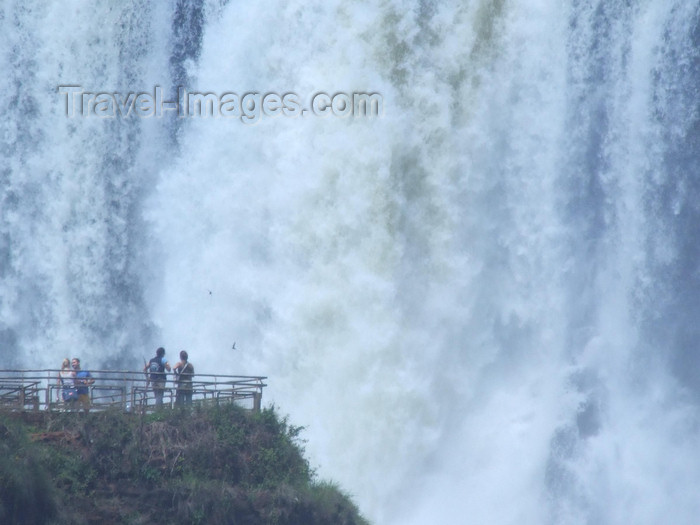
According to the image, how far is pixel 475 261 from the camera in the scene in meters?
39.2

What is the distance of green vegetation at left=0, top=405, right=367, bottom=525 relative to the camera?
28.6 meters

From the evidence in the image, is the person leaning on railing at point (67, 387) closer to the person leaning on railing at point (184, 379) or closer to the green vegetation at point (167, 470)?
the green vegetation at point (167, 470)

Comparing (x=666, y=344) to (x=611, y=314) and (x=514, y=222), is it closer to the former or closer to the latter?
(x=611, y=314)

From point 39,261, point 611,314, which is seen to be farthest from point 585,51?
point 39,261

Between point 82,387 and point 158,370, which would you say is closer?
point 82,387

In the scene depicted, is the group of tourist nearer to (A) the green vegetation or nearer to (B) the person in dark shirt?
(B) the person in dark shirt

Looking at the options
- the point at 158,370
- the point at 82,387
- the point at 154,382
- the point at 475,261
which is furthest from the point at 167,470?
the point at 475,261

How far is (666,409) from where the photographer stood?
39094 mm

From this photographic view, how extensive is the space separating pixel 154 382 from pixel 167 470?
2163 mm

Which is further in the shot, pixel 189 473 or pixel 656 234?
pixel 656 234

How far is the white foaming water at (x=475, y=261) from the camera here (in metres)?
38.4

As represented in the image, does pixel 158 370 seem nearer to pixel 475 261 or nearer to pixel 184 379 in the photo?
pixel 184 379

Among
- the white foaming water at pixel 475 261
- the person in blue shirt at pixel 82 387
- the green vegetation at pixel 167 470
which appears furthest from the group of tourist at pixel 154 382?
the white foaming water at pixel 475 261

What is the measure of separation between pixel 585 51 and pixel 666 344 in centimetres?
772
